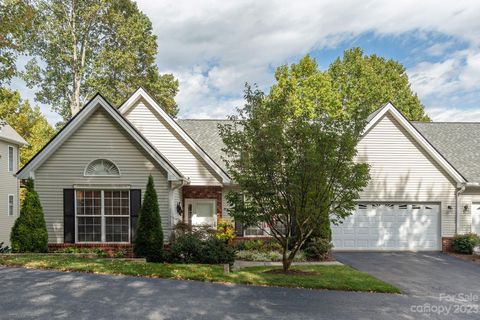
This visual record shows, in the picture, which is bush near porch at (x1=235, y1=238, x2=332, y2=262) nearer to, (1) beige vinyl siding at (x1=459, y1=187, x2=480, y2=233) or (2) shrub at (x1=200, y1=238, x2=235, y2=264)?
(2) shrub at (x1=200, y1=238, x2=235, y2=264)

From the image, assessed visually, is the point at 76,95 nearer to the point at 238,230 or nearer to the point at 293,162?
the point at 238,230

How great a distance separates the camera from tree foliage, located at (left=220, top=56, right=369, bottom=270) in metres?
10.8

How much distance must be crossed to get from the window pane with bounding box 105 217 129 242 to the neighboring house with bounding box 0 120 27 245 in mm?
12895

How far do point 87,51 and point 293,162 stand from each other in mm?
24266

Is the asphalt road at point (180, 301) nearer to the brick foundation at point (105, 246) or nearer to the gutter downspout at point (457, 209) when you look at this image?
the brick foundation at point (105, 246)

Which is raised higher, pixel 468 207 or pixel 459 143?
pixel 459 143

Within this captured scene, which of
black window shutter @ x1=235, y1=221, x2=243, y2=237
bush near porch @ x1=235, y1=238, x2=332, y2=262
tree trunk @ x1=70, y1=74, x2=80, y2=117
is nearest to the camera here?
bush near porch @ x1=235, y1=238, x2=332, y2=262

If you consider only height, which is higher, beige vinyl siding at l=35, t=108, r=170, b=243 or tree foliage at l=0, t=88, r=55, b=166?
tree foliage at l=0, t=88, r=55, b=166

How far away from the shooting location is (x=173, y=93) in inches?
1385

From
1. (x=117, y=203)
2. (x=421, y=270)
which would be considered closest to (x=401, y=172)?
(x=421, y=270)

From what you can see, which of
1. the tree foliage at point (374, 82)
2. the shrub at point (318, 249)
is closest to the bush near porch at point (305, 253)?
the shrub at point (318, 249)

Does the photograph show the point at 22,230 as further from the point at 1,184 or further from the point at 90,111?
the point at 1,184

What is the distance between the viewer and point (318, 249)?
14945 mm

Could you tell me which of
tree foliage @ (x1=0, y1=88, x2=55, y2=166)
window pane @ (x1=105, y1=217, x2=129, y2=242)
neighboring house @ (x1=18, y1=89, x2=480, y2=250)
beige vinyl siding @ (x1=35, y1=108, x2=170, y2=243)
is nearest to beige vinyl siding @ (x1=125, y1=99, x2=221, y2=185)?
neighboring house @ (x1=18, y1=89, x2=480, y2=250)
